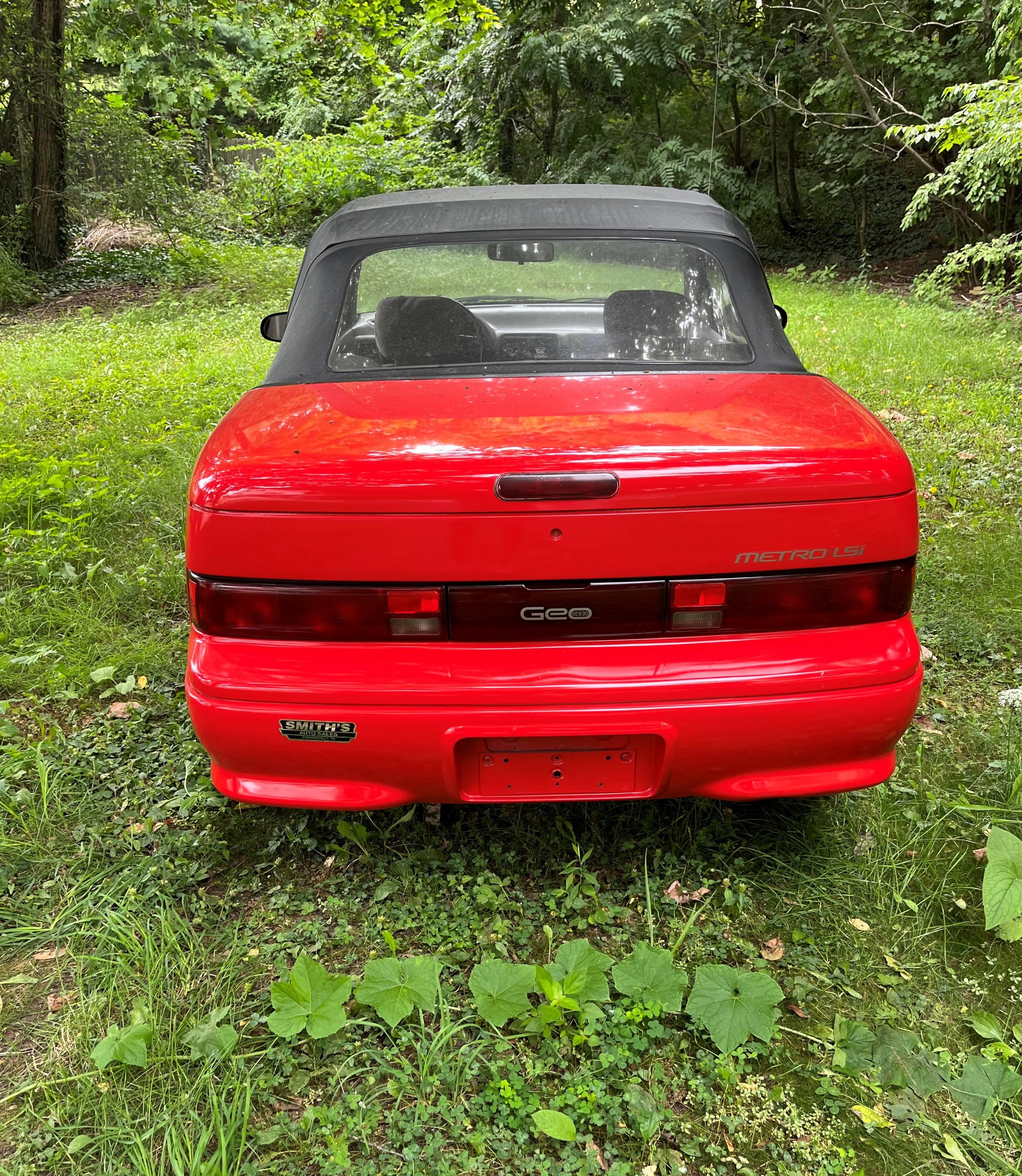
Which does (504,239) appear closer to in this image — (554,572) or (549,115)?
(554,572)

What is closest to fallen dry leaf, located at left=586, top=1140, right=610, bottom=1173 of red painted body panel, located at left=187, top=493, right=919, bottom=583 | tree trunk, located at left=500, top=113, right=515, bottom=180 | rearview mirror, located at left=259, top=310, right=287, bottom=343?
red painted body panel, located at left=187, top=493, right=919, bottom=583

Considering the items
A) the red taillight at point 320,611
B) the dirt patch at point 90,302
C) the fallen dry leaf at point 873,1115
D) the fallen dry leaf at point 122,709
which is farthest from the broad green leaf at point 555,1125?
the dirt patch at point 90,302

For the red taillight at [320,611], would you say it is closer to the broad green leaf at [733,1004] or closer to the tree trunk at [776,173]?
the broad green leaf at [733,1004]

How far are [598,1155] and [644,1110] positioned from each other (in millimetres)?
123

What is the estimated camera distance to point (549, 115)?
15.7 meters

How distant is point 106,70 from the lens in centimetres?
2192

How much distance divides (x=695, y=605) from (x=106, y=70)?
26.0m

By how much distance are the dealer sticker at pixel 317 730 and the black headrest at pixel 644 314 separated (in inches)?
55.4

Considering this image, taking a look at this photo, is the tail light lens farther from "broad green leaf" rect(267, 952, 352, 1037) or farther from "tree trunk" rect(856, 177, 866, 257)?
"tree trunk" rect(856, 177, 866, 257)

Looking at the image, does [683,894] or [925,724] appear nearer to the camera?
[683,894]

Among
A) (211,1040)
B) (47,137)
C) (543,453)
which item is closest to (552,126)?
(47,137)

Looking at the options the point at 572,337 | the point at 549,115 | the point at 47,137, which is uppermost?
the point at 549,115

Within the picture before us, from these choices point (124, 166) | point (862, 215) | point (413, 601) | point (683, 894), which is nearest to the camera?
point (413, 601)

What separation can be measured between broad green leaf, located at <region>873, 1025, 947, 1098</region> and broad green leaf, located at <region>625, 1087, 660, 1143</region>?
476 mm
